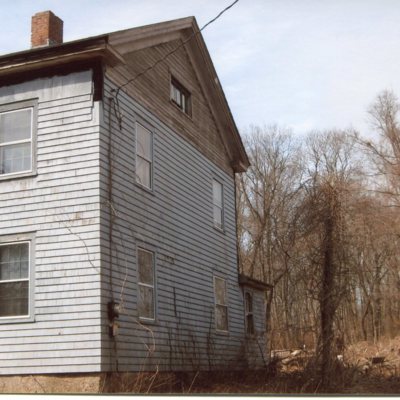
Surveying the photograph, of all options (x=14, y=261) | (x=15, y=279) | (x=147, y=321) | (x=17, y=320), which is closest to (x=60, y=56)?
(x=14, y=261)

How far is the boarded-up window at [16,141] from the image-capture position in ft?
42.8

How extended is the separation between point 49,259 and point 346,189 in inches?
369

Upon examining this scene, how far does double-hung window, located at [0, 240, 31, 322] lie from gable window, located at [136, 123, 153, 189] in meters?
3.10

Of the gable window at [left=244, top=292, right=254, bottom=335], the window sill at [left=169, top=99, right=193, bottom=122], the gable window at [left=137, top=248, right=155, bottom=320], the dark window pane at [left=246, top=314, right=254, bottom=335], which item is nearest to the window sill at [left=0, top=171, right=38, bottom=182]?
the gable window at [left=137, top=248, right=155, bottom=320]

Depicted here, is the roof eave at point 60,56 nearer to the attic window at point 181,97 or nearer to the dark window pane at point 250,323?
the attic window at point 181,97

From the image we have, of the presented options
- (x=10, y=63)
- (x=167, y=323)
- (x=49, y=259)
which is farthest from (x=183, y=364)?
(x=10, y=63)

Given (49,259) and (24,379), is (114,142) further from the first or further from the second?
(24,379)

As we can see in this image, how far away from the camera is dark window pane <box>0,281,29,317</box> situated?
1228cm

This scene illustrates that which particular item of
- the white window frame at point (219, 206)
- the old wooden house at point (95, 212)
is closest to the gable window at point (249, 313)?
the white window frame at point (219, 206)

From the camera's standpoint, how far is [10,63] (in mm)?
13047

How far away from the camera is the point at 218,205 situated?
19.5 meters

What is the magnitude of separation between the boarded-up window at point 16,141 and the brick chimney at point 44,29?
2487mm

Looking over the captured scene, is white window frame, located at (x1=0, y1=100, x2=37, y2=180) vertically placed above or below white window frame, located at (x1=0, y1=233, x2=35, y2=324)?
above

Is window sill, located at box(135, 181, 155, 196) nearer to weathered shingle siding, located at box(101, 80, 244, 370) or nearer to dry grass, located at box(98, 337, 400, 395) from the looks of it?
weathered shingle siding, located at box(101, 80, 244, 370)
